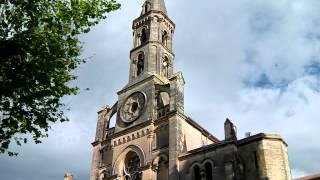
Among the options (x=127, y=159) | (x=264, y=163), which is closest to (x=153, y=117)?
(x=127, y=159)

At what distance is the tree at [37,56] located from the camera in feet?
53.0

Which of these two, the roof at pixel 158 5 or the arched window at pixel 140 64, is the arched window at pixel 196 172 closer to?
the arched window at pixel 140 64

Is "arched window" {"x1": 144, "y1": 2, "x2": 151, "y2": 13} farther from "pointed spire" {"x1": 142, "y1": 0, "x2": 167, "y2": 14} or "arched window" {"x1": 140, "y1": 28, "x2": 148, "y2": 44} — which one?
"arched window" {"x1": 140, "y1": 28, "x2": 148, "y2": 44}

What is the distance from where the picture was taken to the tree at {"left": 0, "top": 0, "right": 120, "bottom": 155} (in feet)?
53.0

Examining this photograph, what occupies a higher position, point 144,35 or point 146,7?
point 146,7

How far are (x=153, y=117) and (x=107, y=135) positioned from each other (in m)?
5.61

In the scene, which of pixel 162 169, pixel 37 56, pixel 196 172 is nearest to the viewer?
pixel 37 56

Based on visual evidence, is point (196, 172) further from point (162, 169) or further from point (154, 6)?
point (154, 6)

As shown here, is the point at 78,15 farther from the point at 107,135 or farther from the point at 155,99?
the point at 107,135

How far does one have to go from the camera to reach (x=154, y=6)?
41.8 metres

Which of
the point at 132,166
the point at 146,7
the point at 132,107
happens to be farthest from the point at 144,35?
the point at 132,166

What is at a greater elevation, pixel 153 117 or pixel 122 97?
pixel 122 97

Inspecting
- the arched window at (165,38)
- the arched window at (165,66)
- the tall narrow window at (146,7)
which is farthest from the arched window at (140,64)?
the tall narrow window at (146,7)

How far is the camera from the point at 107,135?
3634 centimetres
